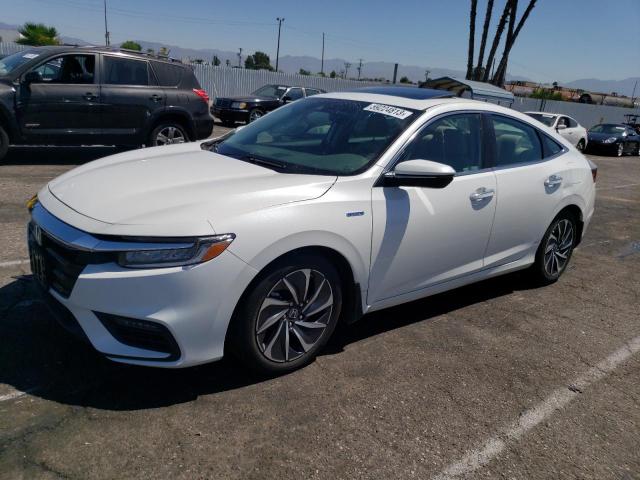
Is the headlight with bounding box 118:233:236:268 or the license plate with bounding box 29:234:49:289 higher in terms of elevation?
the headlight with bounding box 118:233:236:268

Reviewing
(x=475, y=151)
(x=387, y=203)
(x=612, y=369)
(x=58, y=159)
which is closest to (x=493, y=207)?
(x=475, y=151)

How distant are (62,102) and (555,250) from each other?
7.16 meters

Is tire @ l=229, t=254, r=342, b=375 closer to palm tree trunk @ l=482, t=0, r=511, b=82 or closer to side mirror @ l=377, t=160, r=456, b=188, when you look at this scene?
side mirror @ l=377, t=160, r=456, b=188

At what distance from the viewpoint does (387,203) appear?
11.2ft

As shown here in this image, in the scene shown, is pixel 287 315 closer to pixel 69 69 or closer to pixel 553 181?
pixel 553 181

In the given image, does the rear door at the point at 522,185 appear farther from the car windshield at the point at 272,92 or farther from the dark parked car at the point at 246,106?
the car windshield at the point at 272,92

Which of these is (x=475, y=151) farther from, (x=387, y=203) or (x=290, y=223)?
(x=290, y=223)

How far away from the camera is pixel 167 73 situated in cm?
941

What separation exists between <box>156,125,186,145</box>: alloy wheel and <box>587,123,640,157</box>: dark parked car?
19.6 m

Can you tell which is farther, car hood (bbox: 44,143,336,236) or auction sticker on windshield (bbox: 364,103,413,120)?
auction sticker on windshield (bbox: 364,103,413,120)

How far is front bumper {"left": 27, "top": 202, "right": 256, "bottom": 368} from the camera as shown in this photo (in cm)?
261

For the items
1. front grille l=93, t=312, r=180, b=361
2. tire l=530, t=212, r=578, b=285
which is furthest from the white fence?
front grille l=93, t=312, r=180, b=361

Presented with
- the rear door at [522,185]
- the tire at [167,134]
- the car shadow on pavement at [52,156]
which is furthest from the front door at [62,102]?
the rear door at [522,185]

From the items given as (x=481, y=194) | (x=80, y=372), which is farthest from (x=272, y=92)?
(x=80, y=372)
